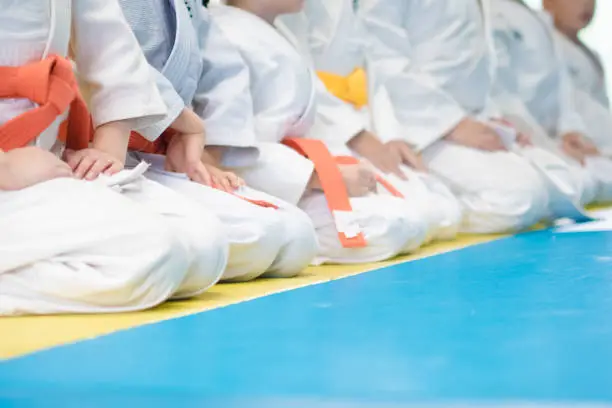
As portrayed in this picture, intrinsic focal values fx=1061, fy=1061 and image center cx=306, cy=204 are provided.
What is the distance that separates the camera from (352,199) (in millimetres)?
3324

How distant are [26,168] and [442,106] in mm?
2934

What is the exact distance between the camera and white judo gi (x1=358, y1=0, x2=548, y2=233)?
4.56 m

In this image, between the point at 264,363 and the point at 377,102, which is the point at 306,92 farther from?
the point at 264,363

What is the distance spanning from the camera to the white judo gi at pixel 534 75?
237 inches

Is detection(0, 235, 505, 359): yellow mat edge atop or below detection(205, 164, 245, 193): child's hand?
atop

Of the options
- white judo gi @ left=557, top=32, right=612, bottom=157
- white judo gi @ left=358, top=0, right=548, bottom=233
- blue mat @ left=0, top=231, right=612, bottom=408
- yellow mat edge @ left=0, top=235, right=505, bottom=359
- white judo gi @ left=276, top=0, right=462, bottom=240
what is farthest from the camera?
white judo gi @ left=557, top=32, right=612, bottom=157

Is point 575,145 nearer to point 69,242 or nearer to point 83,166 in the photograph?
point 83,166

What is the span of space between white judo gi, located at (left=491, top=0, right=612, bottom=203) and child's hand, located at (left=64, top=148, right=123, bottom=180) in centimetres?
399

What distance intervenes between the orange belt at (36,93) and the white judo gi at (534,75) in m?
4.08

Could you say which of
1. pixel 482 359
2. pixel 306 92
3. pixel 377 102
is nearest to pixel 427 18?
pixel 377 102

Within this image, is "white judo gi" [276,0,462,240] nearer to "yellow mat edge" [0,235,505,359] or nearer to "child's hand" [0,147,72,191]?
"yellow mat edge" [0,235,505,359]

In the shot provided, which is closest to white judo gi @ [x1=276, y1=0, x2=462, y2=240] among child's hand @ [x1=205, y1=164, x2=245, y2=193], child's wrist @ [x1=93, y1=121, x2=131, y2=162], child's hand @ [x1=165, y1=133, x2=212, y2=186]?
child's hand @ [x1=205, y1=164, x2=245, y2=193]

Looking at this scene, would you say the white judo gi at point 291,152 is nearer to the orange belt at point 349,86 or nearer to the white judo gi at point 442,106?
the orange belt at point 349,86

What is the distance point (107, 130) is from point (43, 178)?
0.31 metres
